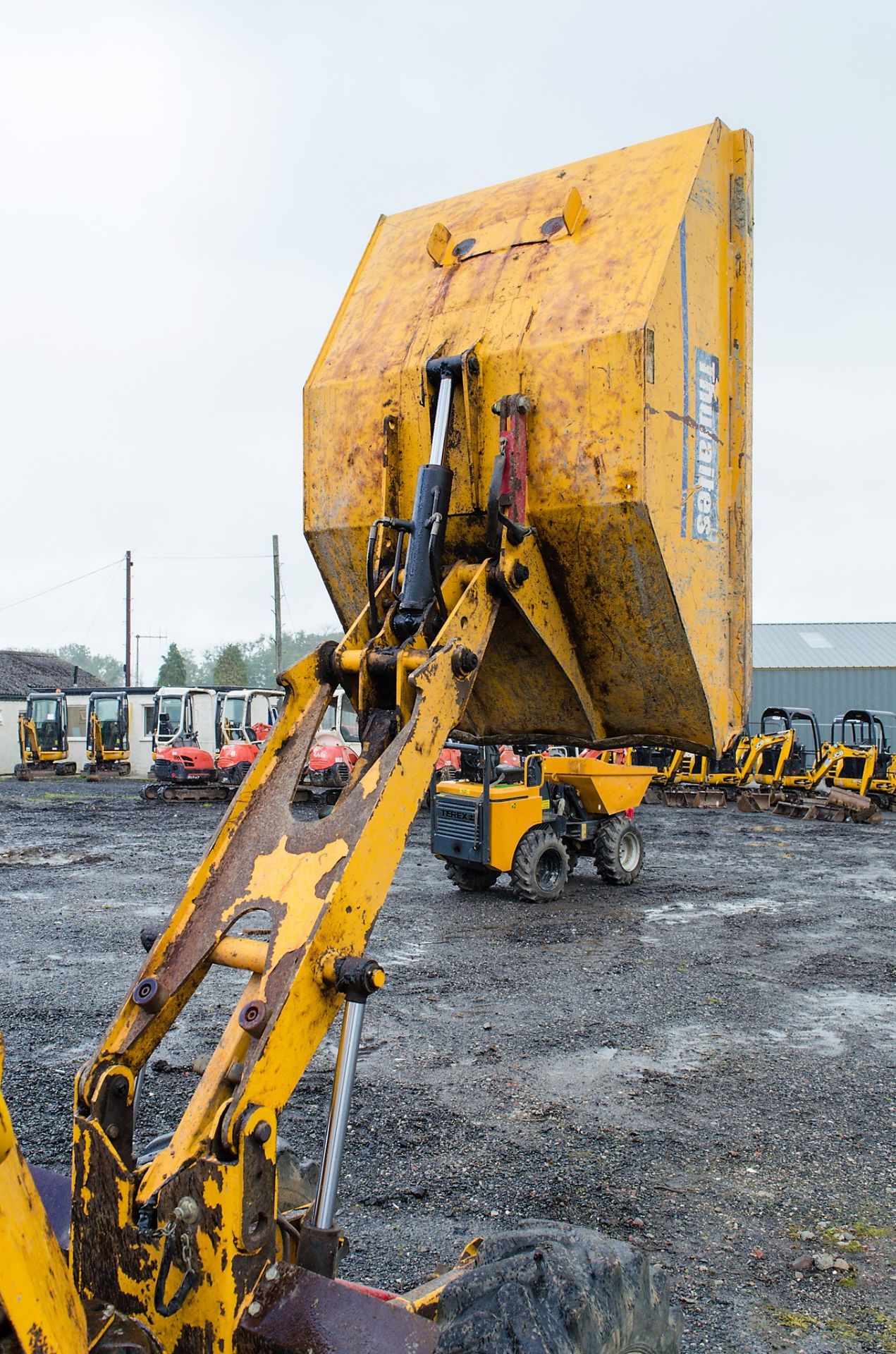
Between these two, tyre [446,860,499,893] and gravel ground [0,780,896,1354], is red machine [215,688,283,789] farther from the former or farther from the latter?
tyre [446,860,499,893]

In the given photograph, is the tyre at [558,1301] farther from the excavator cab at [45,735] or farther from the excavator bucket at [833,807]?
the excavator cab at [45,735]

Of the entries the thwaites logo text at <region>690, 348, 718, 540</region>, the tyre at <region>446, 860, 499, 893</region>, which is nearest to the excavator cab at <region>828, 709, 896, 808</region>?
the tyre at <region>446, 860, 499, 893</region>

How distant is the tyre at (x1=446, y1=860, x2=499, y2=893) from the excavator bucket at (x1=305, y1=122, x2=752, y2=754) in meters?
7.72

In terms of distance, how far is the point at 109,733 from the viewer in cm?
3216

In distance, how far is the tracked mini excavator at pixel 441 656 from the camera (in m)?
2.14

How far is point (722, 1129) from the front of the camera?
512 centimetres

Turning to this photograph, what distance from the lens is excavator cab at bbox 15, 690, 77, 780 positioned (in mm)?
31891

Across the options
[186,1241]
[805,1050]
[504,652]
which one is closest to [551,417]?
[504,652]

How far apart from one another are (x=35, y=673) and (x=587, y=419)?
156 ft

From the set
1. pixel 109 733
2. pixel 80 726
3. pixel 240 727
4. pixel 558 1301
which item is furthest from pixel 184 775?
pixel 558 1301

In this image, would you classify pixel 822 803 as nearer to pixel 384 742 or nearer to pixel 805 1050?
pixel 805 1050

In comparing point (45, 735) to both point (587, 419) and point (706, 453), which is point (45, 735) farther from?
point (587, 419)

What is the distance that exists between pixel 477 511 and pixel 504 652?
546mm

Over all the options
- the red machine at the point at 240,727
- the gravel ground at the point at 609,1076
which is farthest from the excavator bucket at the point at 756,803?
the red machine at the point at 240,727
